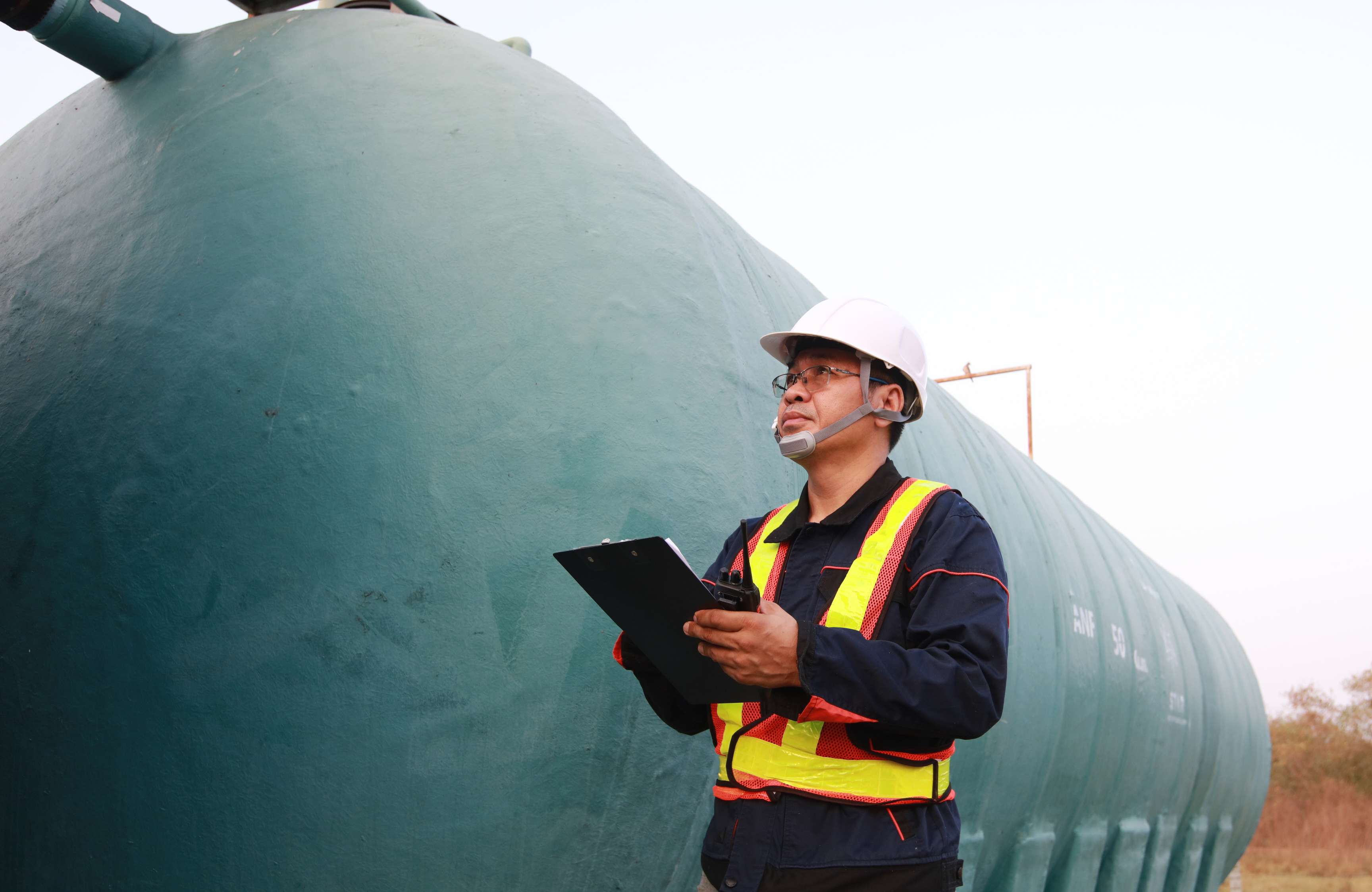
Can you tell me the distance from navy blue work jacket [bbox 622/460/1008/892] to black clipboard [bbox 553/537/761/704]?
112 millimetres

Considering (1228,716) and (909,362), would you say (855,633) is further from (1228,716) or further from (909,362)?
(1228,716)

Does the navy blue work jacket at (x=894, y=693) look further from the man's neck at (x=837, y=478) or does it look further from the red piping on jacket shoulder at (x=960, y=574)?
the man's neck at (x=837, y=478)

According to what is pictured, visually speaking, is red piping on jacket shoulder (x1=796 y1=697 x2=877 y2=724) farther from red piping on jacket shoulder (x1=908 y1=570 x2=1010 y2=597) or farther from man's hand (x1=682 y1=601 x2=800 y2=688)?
red piping on jacket shoulder (x1=908 y1=570 x2=1010 y2=597)

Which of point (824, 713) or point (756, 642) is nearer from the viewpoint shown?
point (756, 642)

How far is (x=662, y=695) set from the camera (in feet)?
6.75

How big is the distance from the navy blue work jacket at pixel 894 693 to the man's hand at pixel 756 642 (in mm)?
25

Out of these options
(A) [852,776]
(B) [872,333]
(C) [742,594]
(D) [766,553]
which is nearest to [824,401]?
(B) [872,333]

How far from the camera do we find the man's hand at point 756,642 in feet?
5.37

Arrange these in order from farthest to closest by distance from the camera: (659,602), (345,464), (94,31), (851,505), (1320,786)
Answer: (1320,786)
(94,31)
(345,464)
(851,505)
(659,602)

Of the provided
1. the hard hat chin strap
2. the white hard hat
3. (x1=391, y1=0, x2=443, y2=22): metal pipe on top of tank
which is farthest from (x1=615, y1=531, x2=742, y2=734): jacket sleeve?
(x1=391, y1=0, x2=443, y2=22): metal pipe on top of tank

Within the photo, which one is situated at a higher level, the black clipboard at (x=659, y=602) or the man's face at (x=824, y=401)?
the man's face at (x=824, y=401)

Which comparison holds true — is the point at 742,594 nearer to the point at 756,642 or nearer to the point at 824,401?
the point at 756,642

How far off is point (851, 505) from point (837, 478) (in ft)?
0.35

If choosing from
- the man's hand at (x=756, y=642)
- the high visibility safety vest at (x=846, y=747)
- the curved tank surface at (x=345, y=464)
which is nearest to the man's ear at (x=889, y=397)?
the high visibility safety vest at (x=846, y=747)
